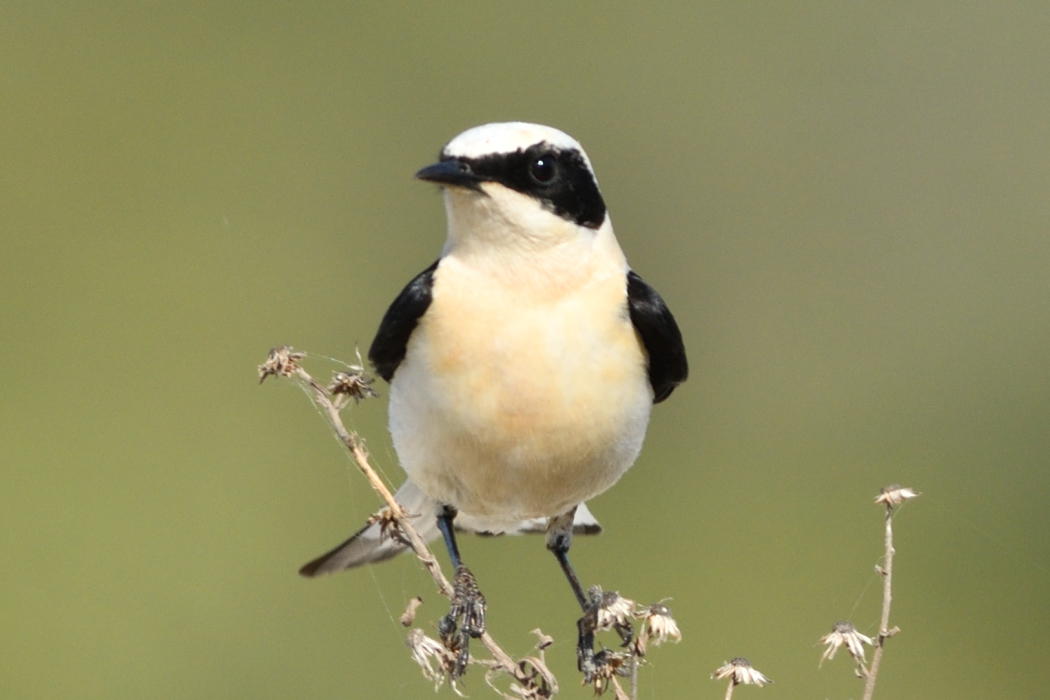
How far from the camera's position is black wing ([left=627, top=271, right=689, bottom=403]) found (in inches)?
128

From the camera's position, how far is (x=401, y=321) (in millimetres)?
3230

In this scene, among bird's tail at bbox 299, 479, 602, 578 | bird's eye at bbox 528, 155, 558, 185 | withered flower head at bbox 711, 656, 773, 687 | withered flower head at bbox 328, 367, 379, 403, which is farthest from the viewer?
bird's tail at bbox 299, 479, 602, 578

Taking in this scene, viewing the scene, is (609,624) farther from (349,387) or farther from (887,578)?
(349,387)

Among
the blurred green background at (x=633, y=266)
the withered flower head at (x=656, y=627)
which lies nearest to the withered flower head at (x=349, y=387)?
the withered flower head at (x=656, y=627)

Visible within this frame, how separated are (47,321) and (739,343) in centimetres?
336

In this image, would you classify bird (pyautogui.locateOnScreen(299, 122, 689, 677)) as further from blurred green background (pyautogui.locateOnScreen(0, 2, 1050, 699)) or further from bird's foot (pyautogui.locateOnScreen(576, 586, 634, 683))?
blurred green background (pyautogui.locateOnScreen(0, 2, 1050, 699))

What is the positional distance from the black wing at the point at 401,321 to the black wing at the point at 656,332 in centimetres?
49

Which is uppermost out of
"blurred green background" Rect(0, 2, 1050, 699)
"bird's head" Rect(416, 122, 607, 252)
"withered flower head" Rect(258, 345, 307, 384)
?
"bird's head" Rect(416, 122, 607, 252)

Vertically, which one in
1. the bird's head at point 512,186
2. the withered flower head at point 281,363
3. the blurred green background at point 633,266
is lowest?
the blurred green background at point 633,266

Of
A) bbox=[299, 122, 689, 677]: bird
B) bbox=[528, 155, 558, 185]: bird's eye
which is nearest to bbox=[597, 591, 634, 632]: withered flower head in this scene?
bbox=[299, 122, 689, 677]: bird

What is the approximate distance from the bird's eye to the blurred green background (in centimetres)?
152

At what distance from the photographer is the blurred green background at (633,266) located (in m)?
5.49

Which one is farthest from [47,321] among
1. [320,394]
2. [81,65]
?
[320,394]

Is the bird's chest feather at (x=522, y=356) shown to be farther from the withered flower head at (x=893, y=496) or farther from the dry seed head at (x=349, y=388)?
the withered flower head at (x=893, y=496)
